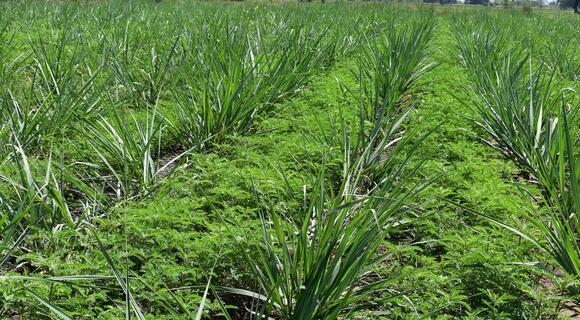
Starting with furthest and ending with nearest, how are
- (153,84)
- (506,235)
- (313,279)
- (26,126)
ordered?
1. (153,84)
2. (26,126)
3. (506,235)
4. (313,279)

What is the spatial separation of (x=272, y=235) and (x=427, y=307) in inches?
25.3

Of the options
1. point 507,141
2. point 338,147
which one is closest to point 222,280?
point 338,147

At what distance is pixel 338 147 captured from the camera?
2768mm

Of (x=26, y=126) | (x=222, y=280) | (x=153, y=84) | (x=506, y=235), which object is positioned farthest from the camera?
(x=153, y=84)

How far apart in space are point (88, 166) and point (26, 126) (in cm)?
45

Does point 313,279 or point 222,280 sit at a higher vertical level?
point 313,279

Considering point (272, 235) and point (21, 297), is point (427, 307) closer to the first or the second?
point (272, 235)

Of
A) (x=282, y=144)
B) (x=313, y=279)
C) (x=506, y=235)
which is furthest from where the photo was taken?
(x=282, y=144)

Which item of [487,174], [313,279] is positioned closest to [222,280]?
[313,279]

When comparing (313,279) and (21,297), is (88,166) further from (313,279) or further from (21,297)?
(313,279)

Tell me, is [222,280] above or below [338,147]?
below

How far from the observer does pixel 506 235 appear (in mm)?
1987

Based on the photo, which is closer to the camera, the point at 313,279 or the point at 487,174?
the point at 313,279

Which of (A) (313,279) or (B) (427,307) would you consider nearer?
(A) (313,279)
